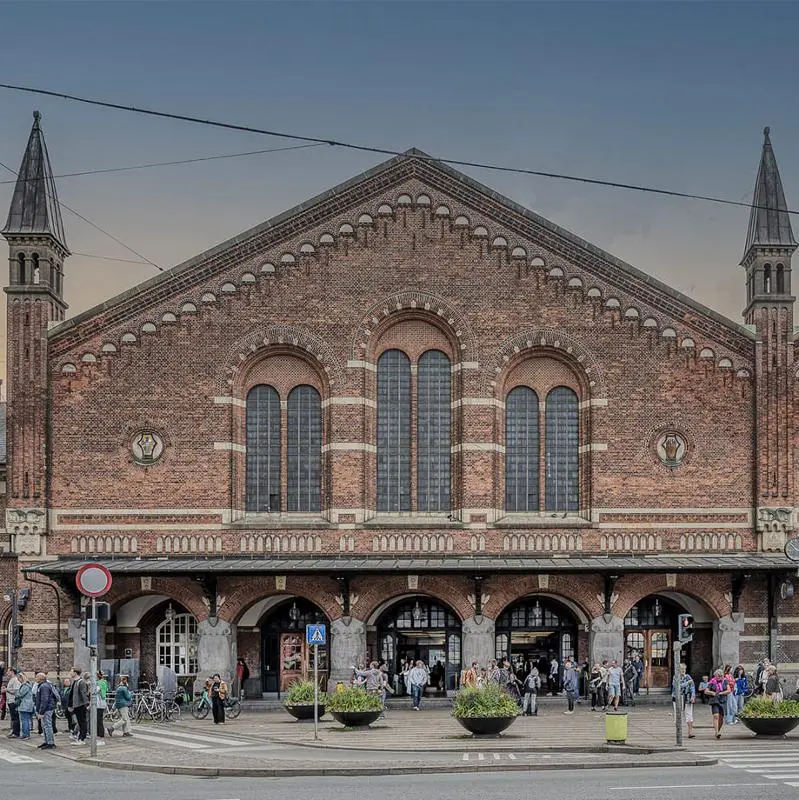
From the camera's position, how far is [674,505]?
129ft

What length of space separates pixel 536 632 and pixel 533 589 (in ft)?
9.30

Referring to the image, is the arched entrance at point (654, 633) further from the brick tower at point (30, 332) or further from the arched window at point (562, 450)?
the brick tower at point (30, 332)

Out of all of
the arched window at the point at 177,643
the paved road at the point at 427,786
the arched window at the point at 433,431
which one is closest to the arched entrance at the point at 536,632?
the arched window at the point at 433,431

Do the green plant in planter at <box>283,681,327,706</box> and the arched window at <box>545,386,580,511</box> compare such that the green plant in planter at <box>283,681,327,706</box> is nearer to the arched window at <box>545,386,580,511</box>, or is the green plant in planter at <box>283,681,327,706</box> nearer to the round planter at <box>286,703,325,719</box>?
the round planter at <box>286,703,325,719</box>

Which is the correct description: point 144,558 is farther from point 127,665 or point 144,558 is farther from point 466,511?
point 466,511

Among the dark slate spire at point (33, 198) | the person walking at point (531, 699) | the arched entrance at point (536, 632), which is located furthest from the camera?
the arched entrance at point (536, 632)

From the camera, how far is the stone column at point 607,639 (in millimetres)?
38281

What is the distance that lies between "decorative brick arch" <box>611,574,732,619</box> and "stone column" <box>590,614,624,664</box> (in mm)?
415

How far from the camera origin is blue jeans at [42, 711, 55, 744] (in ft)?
92.0

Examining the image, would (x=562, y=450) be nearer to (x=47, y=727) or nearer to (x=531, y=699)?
(x=531, y=699)

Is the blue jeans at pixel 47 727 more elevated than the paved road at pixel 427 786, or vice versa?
the paved road at pixel 427 786

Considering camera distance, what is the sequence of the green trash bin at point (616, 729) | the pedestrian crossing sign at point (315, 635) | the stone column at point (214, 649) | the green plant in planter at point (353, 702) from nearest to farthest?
the green trash bin at point (616, 729) → the green plant in planter at point (353, 702) → the pedestrian crossing sign at point (315, 635) → the stone column at point (214, 649)

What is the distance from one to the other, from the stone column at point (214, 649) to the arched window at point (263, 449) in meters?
3.73

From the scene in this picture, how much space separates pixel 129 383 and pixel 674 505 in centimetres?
1655
